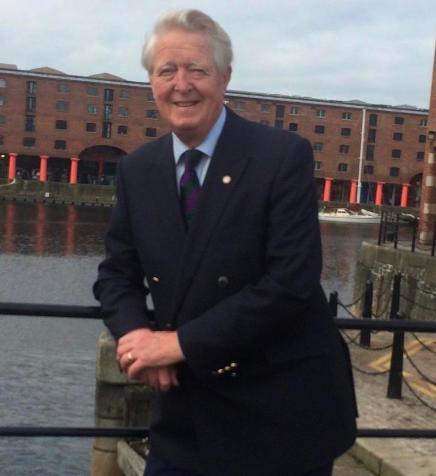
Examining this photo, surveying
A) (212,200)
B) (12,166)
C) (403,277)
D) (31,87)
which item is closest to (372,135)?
(31,87)

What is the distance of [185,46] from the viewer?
219 centimetres

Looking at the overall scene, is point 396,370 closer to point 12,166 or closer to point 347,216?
point 347,216

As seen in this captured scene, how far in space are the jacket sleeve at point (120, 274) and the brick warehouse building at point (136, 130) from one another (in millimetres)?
72397

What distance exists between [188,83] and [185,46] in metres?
0.11

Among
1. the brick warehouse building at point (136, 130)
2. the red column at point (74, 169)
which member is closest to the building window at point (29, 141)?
the brick warehouse building at point (136, 130)

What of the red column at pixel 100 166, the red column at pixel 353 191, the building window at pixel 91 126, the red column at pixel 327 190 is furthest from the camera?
the red column at pixel 353 191

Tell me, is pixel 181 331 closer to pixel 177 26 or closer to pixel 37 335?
pixel 177 26

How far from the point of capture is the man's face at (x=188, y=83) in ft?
7.20

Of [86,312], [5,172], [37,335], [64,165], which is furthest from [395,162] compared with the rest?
[86,312]

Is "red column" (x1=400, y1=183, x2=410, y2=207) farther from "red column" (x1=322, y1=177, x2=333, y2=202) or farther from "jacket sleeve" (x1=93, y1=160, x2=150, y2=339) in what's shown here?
"jacket sleeve" (x1=93, y1=160, x2=150, y2=339)

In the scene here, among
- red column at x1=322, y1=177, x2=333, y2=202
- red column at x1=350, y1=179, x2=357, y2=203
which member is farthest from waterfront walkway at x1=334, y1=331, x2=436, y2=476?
red column at x1=350, y1=179, x2=357, y2=203

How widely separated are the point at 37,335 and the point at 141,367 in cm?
1836

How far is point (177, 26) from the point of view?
2186mm

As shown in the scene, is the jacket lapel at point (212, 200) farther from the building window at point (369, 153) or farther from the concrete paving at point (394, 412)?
the building window at point (369, 153)
